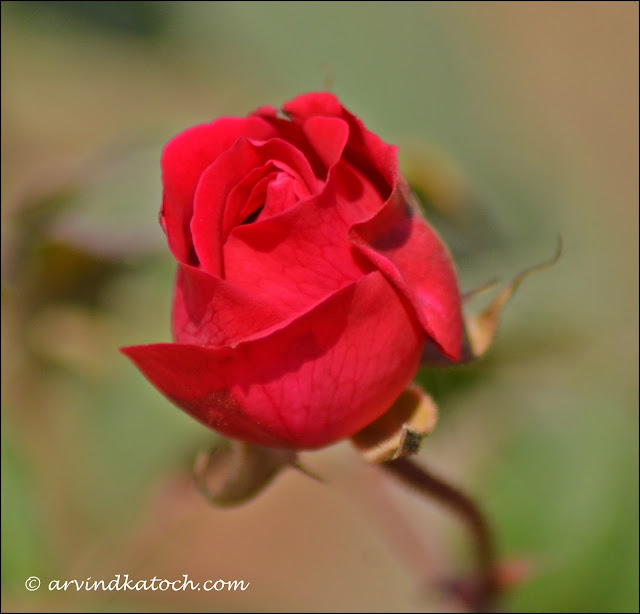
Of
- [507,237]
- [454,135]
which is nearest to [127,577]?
[507,237]

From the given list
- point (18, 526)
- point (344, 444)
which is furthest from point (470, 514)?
point (18, 526)

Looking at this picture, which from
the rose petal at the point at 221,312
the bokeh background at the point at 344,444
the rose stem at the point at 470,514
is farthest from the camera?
the bokeh background at the point at 344,444

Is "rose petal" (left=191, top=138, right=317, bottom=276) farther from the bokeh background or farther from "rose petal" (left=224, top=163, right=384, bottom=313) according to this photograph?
the bokeh background

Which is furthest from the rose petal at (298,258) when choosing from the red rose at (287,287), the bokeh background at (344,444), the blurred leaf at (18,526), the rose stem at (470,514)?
the blurred leaf at (18,526)

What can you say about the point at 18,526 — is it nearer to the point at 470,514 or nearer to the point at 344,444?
the point at 344,444

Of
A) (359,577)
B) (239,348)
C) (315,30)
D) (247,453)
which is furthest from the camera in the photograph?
(315,30)

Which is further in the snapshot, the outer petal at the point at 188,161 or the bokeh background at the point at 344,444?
the bokeh background at the point at 344,444

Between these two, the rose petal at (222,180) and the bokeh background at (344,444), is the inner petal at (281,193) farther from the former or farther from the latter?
the bokeh background at (344,444)

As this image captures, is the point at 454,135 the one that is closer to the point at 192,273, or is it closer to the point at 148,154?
the point at 148,154

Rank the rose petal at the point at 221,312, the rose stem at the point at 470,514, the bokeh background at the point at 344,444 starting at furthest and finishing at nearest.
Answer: the bokeh background at the point at 344,444, the rose stem at the point at 470,514, the rose petal at the point at 221,312

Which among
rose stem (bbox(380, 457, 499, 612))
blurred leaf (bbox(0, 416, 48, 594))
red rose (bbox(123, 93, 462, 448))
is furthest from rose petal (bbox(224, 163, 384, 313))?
blurred leaf (bbox(0, 416, 48, 594))
